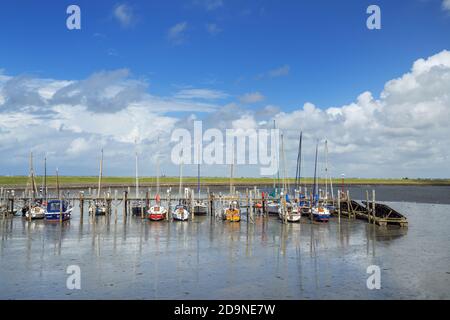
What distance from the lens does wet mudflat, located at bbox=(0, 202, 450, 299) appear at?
961 inches

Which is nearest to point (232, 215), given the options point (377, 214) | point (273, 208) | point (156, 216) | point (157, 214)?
point (157, 214)

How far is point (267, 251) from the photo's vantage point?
37.0 m

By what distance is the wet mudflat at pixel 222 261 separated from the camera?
24.4 meters

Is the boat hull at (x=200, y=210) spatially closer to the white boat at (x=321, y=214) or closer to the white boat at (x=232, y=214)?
the white boat at (x=232, y=214)

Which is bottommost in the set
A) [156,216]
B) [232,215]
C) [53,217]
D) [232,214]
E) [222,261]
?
[222,261]

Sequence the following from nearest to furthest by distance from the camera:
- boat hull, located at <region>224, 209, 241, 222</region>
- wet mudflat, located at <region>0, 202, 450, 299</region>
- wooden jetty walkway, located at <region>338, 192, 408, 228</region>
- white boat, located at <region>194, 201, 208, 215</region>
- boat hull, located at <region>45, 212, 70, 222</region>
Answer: wet mudflat, located at <region>0, 202, 450, 299</region> < wooden jetty walkway, located at <region>338, 192, 408, 228</region> < boat hull, located at <region>224, 209, 241, 222</region> < boat hull, located at <region>45, 212, 70, 222</region> < white boat, located at <region>194, 201, 208, 215</region>

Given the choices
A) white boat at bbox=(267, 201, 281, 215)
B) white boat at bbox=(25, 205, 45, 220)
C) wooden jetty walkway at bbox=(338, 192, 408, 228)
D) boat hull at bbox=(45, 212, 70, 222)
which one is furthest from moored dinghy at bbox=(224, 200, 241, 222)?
white boat at bbox=(25, 205, 45, 220)

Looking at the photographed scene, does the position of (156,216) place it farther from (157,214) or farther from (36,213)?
(36,213)

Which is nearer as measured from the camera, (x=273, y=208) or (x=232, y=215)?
(x=232, y=215)

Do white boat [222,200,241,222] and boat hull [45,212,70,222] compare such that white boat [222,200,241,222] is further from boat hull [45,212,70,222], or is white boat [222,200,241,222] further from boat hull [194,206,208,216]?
boat hull [45,212,70,222]

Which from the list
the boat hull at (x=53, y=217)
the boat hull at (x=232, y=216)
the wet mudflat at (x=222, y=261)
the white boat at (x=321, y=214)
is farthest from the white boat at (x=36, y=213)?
the white boat at (x=321, y=214)

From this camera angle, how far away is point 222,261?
3259cm
